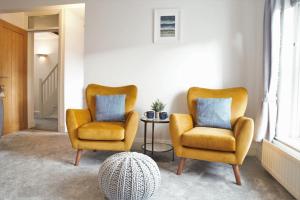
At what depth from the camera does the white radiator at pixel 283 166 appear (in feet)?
5.69

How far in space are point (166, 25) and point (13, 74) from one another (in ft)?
9.38

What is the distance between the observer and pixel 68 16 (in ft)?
13.6

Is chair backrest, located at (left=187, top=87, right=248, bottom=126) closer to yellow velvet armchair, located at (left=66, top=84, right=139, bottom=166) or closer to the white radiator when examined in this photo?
the white radiator

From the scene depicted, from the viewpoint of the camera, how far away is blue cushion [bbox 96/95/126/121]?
2.76 m

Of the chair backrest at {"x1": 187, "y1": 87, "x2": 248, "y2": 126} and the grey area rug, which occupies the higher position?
the chair backrest at {"x1": 187, "y1": 87, "x2": 248, "y2": 126}

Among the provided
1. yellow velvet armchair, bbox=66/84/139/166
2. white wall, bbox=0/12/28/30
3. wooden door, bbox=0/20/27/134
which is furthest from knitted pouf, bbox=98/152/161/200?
white wall, bbox=0/12/28/30

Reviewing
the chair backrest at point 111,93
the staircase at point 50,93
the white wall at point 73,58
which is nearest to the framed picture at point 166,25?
the chair backrest at point 111,93

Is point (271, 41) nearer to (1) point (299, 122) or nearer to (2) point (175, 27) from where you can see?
(1) point (299, 122)

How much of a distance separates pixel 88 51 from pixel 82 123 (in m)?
1.24

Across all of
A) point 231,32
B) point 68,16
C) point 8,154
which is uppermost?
point 68,16

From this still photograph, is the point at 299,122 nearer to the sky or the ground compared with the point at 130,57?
nearer to the ground

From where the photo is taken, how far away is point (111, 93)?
118 inches

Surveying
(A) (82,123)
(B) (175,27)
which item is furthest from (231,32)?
(A) (82,123)

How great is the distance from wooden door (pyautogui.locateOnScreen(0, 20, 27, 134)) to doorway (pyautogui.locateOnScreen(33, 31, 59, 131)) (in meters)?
1.65
